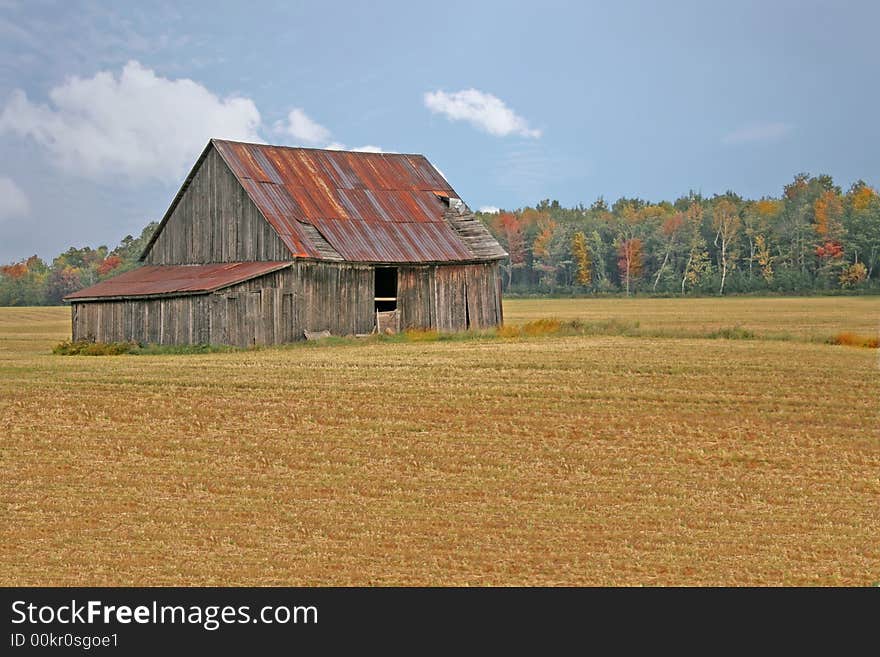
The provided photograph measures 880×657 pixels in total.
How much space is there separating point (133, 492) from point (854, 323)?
39.9 m

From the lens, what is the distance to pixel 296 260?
3650cm

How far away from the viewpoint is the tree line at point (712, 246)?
93188mm

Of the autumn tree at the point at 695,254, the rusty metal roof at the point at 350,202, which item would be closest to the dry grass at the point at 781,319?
the rusty metal roof at the point at 350,202

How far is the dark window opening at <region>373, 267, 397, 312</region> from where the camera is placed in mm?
39406

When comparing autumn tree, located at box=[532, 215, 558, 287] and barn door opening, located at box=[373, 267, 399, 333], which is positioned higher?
autumn tree, located at box=[532, 215, 558, 287]

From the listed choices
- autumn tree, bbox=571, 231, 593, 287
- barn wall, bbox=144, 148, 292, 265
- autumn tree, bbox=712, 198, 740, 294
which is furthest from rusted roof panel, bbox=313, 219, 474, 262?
autumn tree, bbox=571, 231, 593, 287

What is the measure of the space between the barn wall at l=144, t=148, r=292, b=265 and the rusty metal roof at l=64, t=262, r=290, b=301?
1.37ft

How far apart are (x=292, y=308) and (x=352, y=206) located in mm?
6191

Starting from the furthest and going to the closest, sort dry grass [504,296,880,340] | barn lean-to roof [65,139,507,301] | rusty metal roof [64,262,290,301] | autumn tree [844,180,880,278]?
autumn tree [844,180,880,278] → dry grass [504,296,880,340] → barn lean-to roof [65,139,507,301] → rusty metal roof [64,262,290,301]

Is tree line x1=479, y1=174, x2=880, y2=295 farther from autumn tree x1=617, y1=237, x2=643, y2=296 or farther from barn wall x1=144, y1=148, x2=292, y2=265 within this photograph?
barn wall x1=144, y1=148, x2=292, y2=265

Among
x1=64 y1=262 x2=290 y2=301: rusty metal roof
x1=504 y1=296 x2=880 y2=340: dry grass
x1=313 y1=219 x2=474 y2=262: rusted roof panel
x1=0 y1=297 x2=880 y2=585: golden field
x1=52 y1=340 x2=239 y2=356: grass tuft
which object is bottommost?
x1=0 y1=297 x2=880 y2=585: golden field

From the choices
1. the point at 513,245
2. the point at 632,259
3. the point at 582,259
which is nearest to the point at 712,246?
the point at 632,259

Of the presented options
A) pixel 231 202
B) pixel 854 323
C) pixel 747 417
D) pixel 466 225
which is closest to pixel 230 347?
pixel 231 202

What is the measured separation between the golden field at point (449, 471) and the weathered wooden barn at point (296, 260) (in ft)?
20.9
